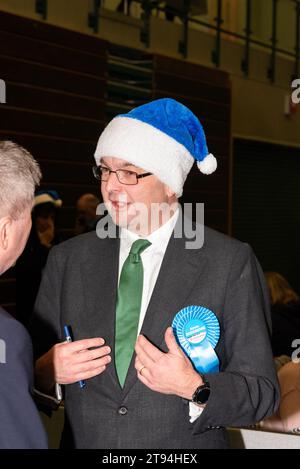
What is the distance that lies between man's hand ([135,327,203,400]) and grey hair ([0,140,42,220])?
1.48 ft

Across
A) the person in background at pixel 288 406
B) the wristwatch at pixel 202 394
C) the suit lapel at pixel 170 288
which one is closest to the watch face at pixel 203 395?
the wristwatch at pixel 202 394

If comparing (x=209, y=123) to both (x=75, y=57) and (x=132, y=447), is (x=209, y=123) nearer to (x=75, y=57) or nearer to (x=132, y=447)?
(x=75, y=57)

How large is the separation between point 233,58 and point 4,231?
8.64 meters

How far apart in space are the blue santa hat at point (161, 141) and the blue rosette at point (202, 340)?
383 mm

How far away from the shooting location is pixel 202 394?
5.44ft

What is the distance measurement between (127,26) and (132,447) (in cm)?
648

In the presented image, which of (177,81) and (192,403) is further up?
(177,81)

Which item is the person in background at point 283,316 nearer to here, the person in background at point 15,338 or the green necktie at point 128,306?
the green necktie at point 128,306

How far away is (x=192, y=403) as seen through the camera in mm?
1746

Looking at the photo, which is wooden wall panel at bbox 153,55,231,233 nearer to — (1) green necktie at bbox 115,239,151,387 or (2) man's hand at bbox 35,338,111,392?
(1) green necktie at bbox 115,239,151,387

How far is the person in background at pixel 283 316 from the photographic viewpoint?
3.73 meters

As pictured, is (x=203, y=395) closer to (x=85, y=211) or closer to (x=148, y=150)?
(x=148, y=150)

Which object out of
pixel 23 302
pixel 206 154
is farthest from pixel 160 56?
pixel 206 154

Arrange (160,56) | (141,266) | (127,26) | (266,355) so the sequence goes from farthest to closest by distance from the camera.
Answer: (160,56), (127,26), (141,266), (266,355)
